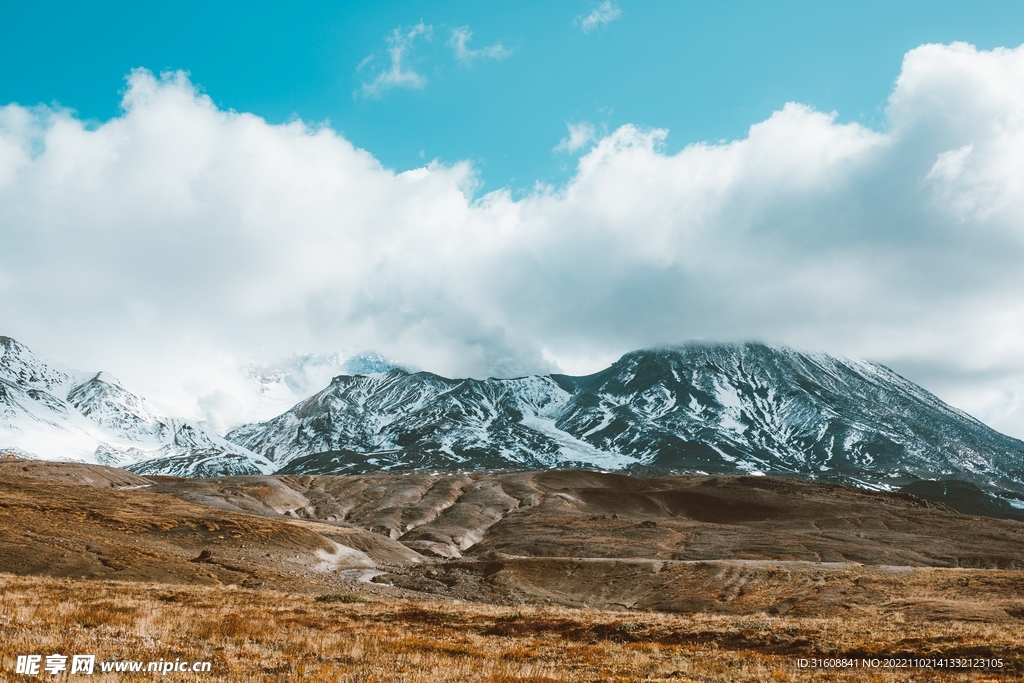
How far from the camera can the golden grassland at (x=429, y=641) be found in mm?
17812

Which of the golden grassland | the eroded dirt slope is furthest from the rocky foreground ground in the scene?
the eroded dirt slope

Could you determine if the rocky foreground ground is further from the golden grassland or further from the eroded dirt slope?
the eroded dirt slope

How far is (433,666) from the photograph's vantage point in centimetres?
1866

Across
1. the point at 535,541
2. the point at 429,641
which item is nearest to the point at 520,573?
the point at 535,541

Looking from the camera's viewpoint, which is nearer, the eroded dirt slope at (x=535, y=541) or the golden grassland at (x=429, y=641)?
the golden grassland at (x=429, y=641)

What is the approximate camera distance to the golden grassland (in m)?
17.8

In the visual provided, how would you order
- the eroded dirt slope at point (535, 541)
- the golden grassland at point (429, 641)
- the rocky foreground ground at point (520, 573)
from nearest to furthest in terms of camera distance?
the golden grassland at point (429, 641) < the rocky foreground ground at point (520, 573) < the eroded dirt slope at point (535, 541)

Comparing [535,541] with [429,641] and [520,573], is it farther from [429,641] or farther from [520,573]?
[429,641]

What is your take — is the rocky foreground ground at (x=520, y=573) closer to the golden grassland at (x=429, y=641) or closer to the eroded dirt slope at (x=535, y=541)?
the golden grassland at (x=429, y=641)

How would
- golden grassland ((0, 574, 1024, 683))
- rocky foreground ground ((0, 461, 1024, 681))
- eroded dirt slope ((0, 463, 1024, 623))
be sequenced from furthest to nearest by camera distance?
eroded dirt slope ((0, 463, 1024, 623))
rocky foreground ground ((0, 461, 1024, 681))
golden grassland ((0, 574, 1024, 683))

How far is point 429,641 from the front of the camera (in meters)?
23.7

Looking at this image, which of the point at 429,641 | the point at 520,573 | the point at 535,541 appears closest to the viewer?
the point at 429,641

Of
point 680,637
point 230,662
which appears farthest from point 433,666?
point 680,637

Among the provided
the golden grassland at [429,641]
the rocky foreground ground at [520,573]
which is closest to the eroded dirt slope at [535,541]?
the rocky foreground ground at [520,573]
